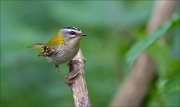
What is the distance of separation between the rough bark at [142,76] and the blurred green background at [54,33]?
0.11 m

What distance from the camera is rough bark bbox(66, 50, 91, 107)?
177 inches

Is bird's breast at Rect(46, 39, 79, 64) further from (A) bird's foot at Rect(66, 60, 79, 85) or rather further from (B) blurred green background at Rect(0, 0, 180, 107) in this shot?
(B) blurred green background at Rect(0, 0, 180, 107)

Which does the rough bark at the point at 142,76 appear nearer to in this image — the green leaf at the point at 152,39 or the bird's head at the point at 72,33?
the bird's head at the point at 72,33

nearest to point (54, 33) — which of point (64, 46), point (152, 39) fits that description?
point (64, 46)

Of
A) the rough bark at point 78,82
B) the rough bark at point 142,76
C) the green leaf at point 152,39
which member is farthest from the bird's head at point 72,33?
the rough bark at point 142,76

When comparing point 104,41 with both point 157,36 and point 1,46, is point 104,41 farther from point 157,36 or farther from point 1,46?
point 157,36

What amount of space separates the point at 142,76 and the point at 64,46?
995 millimetres

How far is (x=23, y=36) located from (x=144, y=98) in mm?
1917

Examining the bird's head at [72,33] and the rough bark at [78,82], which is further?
the bird's head at [72,33]

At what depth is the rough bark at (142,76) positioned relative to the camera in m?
6.12

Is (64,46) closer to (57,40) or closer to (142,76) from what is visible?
(57,40)

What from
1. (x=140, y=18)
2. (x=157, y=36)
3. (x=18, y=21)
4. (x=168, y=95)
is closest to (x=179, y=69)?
(x=168, y=95)

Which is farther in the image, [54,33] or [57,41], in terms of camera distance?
[54,33]

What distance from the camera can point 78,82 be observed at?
484 centimetres
